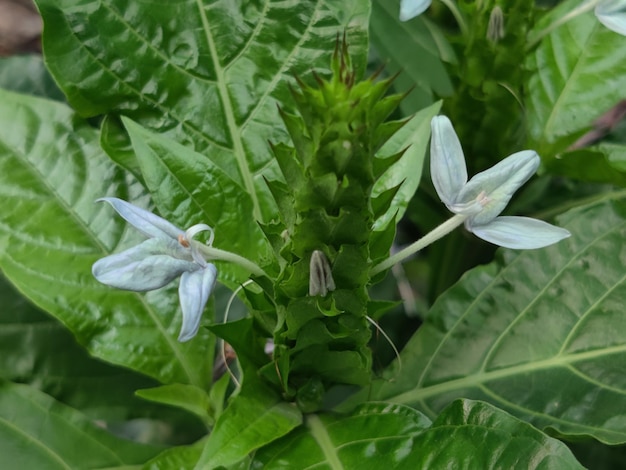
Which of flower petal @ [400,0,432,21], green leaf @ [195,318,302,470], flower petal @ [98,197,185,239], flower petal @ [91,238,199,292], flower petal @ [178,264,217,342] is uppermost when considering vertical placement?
flower petal @ [400,0,432,21]

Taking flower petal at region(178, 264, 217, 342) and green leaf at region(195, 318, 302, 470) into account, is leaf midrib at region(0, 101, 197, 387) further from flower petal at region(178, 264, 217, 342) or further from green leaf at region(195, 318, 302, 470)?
flower petal at region(178, 264, 217, 342)

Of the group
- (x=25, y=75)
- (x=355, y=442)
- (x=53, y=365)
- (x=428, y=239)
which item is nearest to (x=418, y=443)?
(x=355, y=442)

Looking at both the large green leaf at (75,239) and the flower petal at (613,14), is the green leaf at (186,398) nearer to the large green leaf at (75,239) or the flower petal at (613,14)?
the large green leaf at (75,239)

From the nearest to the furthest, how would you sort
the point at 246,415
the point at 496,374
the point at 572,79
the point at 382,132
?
1. the point at 382,132
2. the point at 246,415
3. the point at 496,374
4. the point at 572,79

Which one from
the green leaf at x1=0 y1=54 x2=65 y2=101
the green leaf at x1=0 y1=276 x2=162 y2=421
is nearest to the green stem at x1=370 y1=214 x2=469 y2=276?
the green leaf at x1=0 y1=276 x2=162 y2=421

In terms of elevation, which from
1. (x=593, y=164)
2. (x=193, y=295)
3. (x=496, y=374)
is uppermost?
(x=193, y=295)

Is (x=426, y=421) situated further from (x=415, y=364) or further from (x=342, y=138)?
(x=342, y=138)

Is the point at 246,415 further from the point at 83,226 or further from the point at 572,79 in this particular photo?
the point at 572,79
